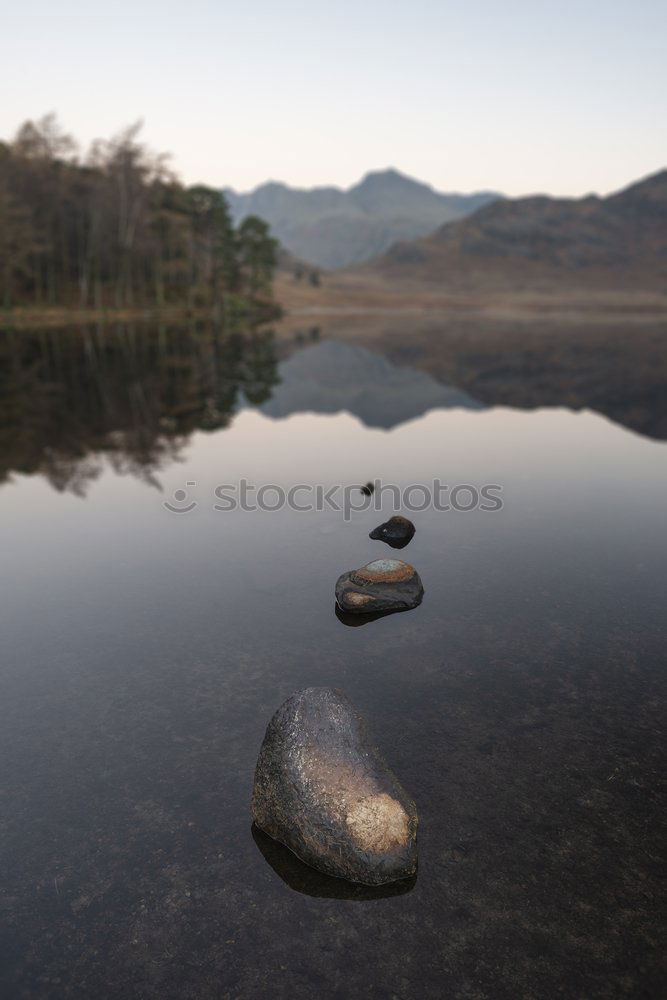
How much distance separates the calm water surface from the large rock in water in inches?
10.1

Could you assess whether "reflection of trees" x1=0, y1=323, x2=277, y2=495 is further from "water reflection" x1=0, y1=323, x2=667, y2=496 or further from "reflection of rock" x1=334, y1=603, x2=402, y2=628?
"reflection of rock" x1=334, y1=603, x2=402, y2=628

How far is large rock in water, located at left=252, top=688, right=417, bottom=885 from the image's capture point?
679cm

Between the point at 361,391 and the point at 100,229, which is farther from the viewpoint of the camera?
the point at 100,229

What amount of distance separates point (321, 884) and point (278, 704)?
3.14 metres

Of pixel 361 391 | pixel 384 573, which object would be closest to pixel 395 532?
pixel 384 573

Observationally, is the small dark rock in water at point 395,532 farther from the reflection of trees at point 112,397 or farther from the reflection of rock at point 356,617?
the reflection of trees at point 112,397

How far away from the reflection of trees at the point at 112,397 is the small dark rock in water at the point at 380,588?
11.3 metres

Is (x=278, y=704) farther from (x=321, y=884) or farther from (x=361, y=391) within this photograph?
(x=361, y=391)

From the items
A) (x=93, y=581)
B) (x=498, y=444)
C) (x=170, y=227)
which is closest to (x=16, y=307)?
(x=170, y=227)

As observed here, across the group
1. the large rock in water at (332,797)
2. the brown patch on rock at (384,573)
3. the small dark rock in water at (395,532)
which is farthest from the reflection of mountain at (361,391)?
the large rock in water at (332,797)

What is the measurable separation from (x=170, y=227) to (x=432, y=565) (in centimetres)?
10676

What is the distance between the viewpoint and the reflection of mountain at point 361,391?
122ft

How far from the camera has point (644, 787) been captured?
8023mm

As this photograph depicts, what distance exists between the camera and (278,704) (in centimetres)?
966
